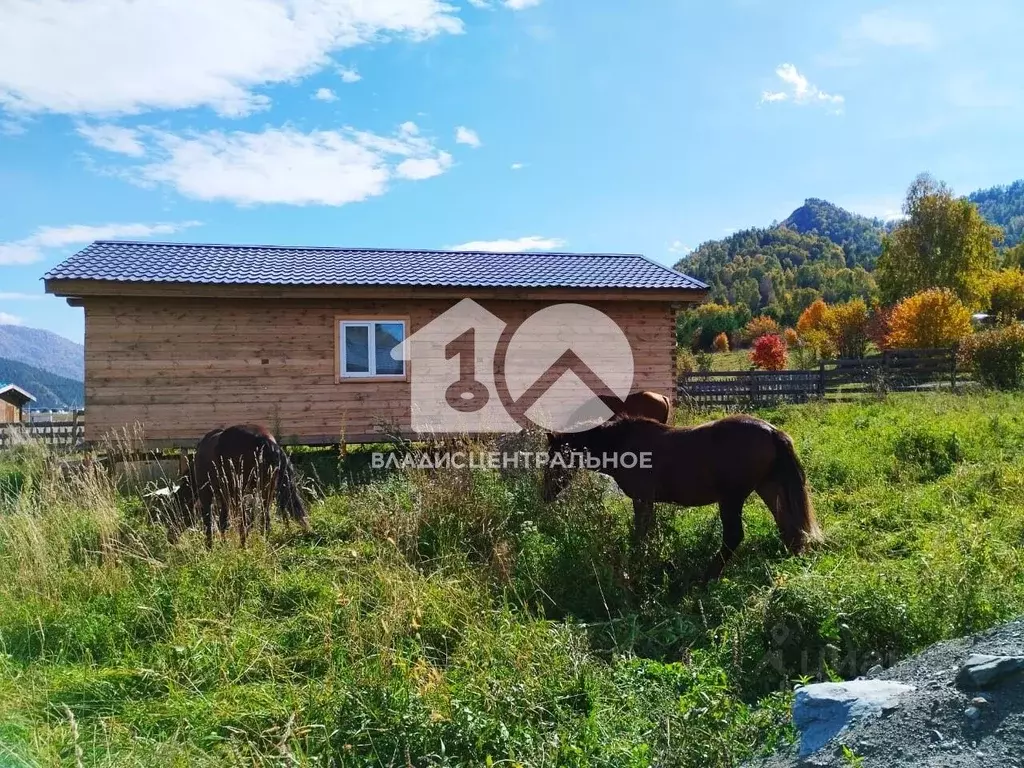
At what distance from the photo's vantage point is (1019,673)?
8.77 feet

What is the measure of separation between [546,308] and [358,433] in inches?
156

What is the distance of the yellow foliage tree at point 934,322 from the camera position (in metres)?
25.6

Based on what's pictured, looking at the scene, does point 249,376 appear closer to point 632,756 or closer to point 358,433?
point 358,433

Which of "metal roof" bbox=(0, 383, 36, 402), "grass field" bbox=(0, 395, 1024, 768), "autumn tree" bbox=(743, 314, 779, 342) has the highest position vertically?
"autumn tree" bbox=(743, 314, 779, 342)

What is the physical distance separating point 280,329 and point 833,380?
1524 cm

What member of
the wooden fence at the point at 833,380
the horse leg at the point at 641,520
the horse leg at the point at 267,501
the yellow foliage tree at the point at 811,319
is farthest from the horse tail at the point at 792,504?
the yellow foliage tree at the point at 811,319

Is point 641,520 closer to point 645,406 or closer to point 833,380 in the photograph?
point 645,406

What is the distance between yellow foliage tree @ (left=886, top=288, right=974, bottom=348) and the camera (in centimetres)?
2558

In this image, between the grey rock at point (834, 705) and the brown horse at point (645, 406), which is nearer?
the grey rock at point (834, 705)

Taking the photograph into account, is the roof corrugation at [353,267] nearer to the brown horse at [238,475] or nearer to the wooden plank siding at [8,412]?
the brown horse at [238,475]

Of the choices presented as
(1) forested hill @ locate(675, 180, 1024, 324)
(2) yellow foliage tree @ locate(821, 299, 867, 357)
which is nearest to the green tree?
(1) forested hill @ locate(675, 180, 1024, 324)

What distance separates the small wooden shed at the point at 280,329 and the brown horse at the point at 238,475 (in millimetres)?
4469

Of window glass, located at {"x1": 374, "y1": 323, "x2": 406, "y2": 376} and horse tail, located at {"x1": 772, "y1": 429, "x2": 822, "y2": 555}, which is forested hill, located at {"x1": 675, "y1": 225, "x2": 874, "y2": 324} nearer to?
window glass, located at {"x1": 374, "y1": 323, "x2": 406, "y2": 376}

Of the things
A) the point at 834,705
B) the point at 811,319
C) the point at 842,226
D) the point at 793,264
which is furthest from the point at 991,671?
the point at 842,226
